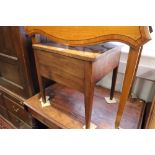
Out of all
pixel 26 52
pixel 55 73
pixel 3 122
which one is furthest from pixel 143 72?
pixel 3 122

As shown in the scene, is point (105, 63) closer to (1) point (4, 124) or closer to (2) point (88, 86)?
(2) point (88, 86)

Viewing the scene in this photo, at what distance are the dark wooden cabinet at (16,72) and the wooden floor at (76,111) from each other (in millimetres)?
160

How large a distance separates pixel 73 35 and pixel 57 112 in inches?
21.6

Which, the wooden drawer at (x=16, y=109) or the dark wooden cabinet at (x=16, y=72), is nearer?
the dark wooden cabinet at (x=16, y=72)

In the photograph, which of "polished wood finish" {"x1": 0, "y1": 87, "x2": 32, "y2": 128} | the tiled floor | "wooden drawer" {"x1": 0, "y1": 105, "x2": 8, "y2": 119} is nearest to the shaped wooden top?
"polished wood finish" {"x1": 0, "y1": 87, "x2": 32, "y2": 128}

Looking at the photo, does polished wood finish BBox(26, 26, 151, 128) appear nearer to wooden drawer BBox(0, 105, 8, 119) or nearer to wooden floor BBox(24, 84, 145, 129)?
wooden floor BBox(24, 84, 145, 129)

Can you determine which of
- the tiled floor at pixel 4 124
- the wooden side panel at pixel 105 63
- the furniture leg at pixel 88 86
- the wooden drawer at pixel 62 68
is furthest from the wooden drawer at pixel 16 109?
the wooden side panel at pixel 105 63

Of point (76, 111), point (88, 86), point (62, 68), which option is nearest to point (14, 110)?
point (76, 111)

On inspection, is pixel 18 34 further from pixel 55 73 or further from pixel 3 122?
pixel 3 122

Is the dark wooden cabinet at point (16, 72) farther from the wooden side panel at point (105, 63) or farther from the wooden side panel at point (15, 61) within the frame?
the wooden side panel at point (105, 63)

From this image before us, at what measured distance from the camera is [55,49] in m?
0.77

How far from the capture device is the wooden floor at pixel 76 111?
0.89 meters

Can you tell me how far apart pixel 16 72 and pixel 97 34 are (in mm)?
800

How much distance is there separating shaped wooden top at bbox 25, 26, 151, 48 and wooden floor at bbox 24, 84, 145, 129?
488mm
